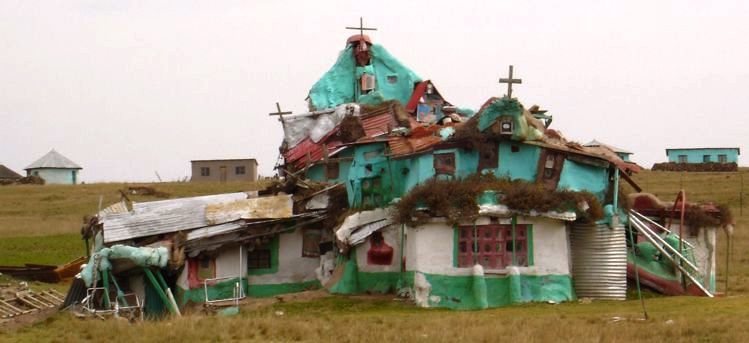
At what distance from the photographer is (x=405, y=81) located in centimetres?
4953

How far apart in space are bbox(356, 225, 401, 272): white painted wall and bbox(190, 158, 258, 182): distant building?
50.2 m

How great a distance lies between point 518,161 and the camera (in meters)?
33.4

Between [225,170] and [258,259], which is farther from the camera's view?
[225,170]

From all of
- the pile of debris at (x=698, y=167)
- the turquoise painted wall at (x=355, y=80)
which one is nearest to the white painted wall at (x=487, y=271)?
the turquoise painted wall at (x=355, y=80)

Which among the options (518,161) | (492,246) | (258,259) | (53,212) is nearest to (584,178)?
(518,161)

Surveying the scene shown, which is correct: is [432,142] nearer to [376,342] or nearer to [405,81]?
[376,342]

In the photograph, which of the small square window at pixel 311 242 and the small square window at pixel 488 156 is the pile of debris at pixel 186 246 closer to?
the small square window at pixel 311 242

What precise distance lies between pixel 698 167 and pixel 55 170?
62.8 m

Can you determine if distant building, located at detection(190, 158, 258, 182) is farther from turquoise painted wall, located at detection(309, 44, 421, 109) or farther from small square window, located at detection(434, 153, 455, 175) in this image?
small square window, located at detection(434, 153, 455, 175)

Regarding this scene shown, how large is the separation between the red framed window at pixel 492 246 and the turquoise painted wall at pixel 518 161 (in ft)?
6.95

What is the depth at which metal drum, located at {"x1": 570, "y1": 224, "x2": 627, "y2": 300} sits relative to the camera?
32.9 metres

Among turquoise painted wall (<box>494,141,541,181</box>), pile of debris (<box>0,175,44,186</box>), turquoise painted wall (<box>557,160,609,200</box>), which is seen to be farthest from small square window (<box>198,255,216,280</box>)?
pile of debris (<box>0,175,44,186</box>)

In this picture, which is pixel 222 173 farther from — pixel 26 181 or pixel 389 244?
pixel 389 244

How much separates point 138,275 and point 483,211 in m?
12.8
